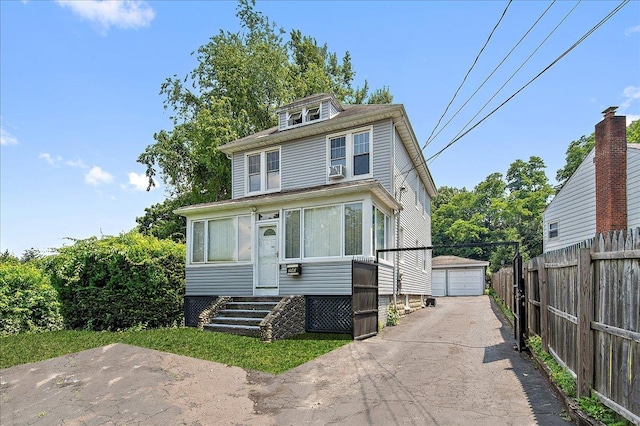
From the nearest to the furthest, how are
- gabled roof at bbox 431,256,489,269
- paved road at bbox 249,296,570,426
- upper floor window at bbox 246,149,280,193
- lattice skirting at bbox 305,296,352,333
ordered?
paved road at bbox 249,296,570,426
lattice skirting at bbox 305,296,352,333
upper floor window at bbox 246,149,280,193
gabled roof at bbox 431,256,489,269

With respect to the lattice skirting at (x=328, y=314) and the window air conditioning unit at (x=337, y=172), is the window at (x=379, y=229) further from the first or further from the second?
the window air conditioning unit at (x=337, y=172)

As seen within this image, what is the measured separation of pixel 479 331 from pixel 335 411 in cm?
689

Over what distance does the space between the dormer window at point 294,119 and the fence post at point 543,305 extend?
10.6 meters

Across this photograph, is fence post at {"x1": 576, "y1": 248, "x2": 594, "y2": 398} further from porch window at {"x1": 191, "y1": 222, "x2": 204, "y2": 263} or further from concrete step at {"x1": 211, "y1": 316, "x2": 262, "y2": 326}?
porch window at {"x1": 191, "y1": 222, "x2": 204, "y2": 263}

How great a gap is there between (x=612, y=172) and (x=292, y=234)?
36.5 feet

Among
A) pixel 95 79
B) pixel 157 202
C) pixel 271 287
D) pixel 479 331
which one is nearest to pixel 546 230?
pixel 479 331

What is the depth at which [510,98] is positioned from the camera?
356 inches

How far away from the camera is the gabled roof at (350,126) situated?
12.6 meters

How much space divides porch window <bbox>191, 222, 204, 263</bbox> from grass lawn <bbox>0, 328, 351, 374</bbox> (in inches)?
113

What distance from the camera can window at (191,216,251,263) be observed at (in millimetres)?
12852

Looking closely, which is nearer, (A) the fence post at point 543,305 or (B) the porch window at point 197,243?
(A) the fence post at point 543,305

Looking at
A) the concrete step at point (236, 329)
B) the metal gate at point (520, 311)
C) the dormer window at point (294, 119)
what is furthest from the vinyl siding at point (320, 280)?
the dormer window at point (294, 119)

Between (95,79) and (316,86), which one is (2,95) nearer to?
(95,79)

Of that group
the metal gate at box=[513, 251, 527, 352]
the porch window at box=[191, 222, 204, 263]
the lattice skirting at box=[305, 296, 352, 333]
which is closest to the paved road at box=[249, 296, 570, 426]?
the metal gate at box=[513, 251, 527, 352]
